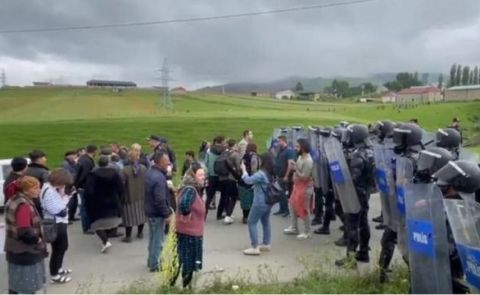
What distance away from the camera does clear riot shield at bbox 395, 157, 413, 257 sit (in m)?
5.72

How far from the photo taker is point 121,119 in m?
39.0

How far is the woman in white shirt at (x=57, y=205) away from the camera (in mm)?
6957

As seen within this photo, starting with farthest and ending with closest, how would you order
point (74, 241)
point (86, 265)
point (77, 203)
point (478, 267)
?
point (77, 203) → point (74, 241) → point (86, 265) → point (478, 267)

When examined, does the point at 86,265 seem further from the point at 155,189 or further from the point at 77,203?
the point at 77,203

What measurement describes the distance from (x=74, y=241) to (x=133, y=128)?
24.8 m

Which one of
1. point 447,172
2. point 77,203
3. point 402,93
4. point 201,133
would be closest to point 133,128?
point 201,133

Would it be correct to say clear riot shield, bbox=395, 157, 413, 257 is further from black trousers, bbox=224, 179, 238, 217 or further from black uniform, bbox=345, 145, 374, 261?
black trousers, bbox=224, 179, 238, 217

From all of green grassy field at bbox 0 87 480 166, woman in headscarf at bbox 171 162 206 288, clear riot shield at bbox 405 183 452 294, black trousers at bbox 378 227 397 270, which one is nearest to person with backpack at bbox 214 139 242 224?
woman in headscarf at bbox 171 162 206 288

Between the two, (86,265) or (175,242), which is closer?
(175,242)

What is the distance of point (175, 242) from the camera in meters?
6.58

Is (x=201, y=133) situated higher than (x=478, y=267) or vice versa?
(x=478, y=267)

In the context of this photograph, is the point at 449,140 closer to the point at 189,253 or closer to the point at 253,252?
the point at 253,252

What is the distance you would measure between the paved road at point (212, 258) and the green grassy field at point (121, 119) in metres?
17.2

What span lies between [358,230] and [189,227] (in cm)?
262
